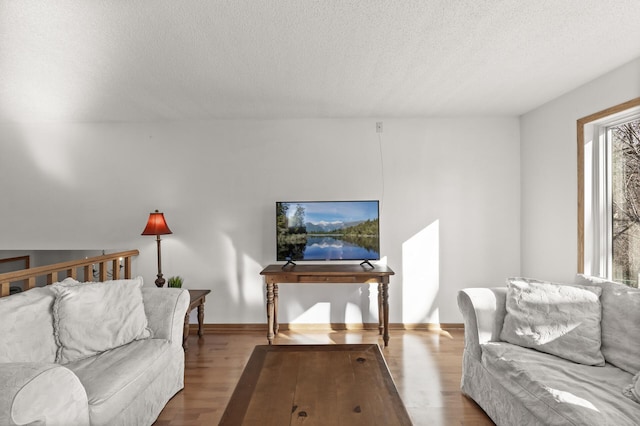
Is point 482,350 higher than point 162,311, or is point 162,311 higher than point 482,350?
point 162,311

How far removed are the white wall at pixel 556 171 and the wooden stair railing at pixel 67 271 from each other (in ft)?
14.0

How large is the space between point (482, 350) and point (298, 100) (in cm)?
256

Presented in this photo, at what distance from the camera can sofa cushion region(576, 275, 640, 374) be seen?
186cm

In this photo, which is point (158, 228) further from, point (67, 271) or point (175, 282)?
point (67, 271)

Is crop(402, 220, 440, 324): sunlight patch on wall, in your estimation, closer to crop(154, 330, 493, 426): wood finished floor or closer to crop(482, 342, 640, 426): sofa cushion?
crop(154, 330, 493, 426): wood finished floor

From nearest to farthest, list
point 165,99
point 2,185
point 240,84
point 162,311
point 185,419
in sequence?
1. point 185,419
2. point 162,311
3. point 240,84
4. point 165,99
5. point 2,185

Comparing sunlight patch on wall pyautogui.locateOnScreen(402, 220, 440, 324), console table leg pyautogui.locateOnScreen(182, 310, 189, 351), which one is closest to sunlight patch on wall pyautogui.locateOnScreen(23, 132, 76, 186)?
console table leg pyautogui.locateOnScreen(182, 310, 189, 351)

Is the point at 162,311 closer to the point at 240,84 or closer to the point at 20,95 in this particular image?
the point at 240,84

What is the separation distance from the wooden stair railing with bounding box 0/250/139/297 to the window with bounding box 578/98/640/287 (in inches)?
168

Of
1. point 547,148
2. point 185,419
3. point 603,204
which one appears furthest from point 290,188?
point 603,204

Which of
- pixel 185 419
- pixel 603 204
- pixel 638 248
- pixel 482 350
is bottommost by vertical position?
pixel 185 419

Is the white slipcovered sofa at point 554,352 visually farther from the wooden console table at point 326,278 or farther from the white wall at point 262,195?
the white wall at point 262,195

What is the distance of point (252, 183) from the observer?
153 inches

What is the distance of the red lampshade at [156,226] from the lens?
3.49 m
